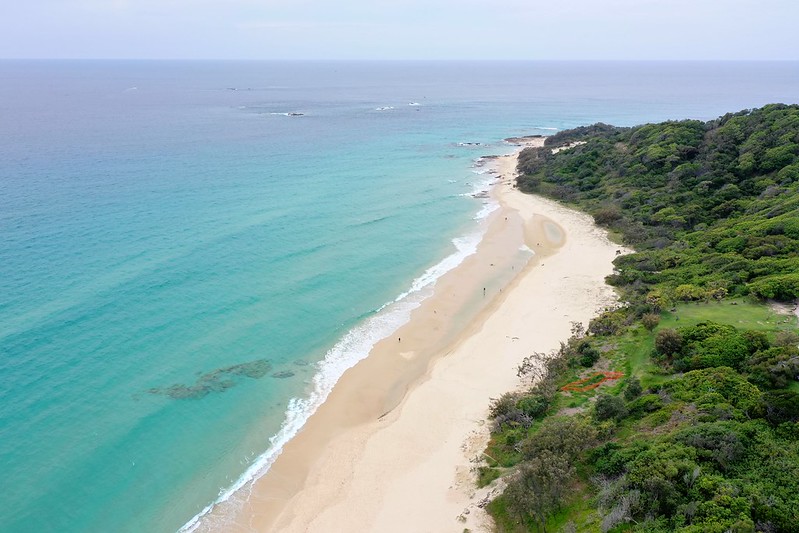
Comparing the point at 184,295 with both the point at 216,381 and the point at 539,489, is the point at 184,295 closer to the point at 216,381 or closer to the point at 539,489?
the point at 216,381

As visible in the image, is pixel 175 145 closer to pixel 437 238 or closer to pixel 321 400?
pixel 437 238

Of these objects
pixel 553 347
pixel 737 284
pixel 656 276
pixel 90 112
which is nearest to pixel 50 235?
pixel 553 347

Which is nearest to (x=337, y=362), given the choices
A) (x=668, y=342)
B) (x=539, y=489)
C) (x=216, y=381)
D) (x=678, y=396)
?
(x=216, y=381)

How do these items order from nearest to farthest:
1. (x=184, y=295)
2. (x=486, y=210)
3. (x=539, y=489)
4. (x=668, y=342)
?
(x=539, y=489) < (x=668, y=342) < (x=184, y=295) < (x=486, y=210)

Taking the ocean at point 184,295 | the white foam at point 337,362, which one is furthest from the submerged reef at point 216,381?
the white foam at point 337,362

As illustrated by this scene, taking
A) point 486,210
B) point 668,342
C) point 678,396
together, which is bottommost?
point 486,210

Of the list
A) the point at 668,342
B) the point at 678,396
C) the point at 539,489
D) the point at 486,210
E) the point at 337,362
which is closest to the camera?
the point at 539,489

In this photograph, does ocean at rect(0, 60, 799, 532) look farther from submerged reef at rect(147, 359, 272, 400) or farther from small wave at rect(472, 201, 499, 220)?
small wave at rect(472, 201, 499, 220)
